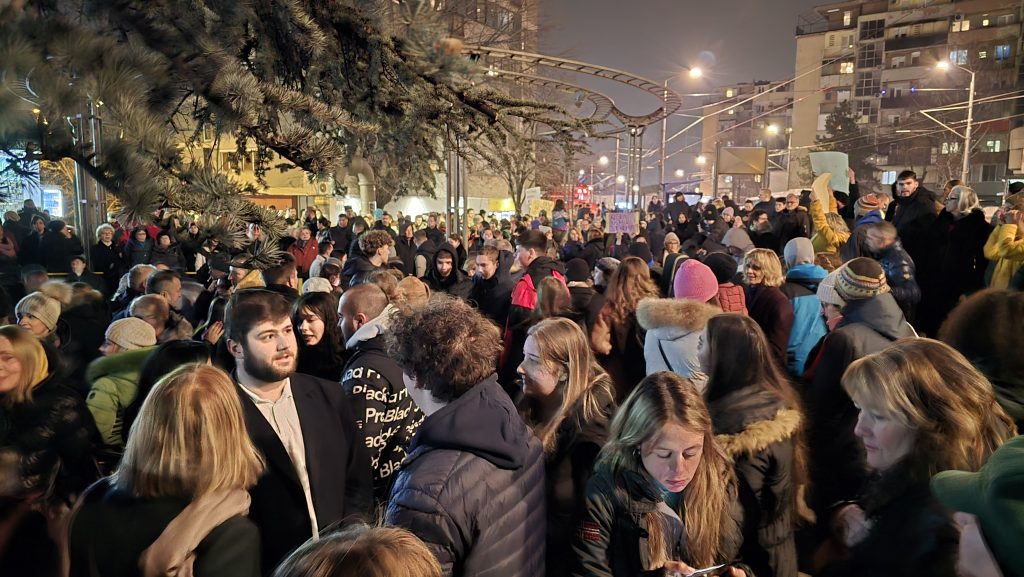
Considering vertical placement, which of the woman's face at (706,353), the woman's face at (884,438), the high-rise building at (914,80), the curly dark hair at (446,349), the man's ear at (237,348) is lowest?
the woman's face at (884,438)

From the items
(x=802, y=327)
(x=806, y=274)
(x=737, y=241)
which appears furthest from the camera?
(x=737, y=241)

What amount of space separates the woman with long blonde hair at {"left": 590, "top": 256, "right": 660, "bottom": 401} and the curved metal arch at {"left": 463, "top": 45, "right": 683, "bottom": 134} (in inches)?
54.6

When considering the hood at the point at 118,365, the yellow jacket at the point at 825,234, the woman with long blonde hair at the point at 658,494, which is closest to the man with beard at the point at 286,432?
the woman with long blonde hair at the point at 658,494

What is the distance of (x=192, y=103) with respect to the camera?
235 cm

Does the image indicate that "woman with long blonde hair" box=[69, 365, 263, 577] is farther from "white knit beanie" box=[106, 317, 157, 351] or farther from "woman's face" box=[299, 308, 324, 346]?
"white knit beanie" box=[106, 317, 157, 351]

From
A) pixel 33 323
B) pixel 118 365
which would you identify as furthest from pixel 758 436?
pixel 33 323

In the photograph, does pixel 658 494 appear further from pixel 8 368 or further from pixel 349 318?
pixel 8 368

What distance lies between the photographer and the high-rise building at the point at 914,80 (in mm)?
58312

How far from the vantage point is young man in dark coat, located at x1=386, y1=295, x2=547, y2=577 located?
216 centimetres

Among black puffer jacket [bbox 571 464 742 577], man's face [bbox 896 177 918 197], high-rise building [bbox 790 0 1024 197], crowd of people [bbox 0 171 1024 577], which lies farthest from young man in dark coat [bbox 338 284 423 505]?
high-rise building [bbox 790 0 1024 197]

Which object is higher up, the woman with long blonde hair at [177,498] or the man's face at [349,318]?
the man's face at [349,318]

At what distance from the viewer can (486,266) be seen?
7746 mm

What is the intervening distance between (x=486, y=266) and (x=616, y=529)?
5385 millimetres

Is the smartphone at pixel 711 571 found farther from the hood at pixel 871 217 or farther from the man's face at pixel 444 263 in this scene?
the hood at pixel 871 217
